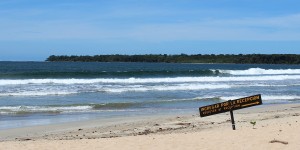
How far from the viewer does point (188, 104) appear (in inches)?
870

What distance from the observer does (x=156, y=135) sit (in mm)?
11695

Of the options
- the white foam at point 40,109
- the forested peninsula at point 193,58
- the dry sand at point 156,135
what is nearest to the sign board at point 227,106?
the dry sand at point 156,135

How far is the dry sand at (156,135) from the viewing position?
10148 millimetres

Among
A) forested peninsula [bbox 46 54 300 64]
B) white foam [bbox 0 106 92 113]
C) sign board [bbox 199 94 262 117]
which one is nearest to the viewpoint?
sign board [bbox 199 94 262 117]

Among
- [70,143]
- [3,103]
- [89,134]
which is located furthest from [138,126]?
[3,103]

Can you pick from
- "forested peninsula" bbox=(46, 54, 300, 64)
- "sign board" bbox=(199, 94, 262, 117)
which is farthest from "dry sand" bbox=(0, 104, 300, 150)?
"forested peninsula" bbox=(46, 54, 300, 64)

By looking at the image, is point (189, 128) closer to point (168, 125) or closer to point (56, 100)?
point (168, 125)

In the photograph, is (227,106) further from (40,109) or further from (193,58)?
(193,58)

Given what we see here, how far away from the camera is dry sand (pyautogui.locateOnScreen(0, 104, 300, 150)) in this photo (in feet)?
33.3

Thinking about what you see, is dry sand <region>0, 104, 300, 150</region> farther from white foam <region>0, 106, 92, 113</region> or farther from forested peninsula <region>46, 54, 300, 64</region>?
forested peninsula <region>46, 54, 300, 64</region>

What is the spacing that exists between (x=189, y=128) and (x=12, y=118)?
6539 mm

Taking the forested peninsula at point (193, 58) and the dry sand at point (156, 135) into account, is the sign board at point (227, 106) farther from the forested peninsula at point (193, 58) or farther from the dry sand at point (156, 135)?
the forested peninsula at point (193, 58)

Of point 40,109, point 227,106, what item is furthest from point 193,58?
point 227,106

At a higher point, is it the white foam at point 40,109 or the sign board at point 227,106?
the sign board at point 227,106
